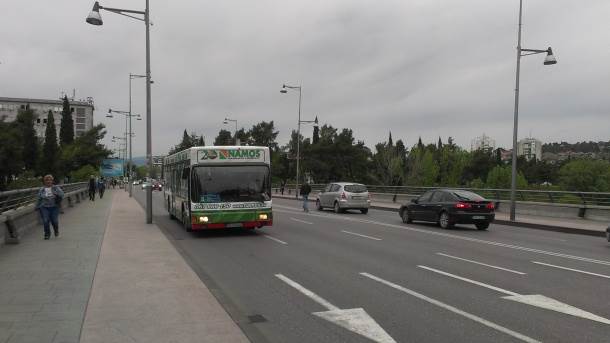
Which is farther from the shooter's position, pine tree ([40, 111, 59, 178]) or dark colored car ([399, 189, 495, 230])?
pine tree ([40, 111, 59, 178])

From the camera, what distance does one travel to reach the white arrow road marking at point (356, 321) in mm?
5959

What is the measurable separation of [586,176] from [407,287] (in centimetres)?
9846

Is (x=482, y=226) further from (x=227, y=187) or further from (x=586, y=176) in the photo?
(x=586, y=176)

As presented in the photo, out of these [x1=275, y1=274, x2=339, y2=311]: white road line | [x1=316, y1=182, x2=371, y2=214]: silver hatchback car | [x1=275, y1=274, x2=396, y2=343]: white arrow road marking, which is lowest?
[x1=275, y1=274, x2=339, y2=311]: white road line

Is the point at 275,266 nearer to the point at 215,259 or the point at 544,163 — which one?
the point at 215,259

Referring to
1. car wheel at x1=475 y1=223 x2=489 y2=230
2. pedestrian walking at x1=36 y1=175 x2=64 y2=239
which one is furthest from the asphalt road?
car wheel at x1=475 y1=223 x2=489 y2=230

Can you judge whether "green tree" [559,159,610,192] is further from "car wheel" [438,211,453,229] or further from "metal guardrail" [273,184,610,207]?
"car wheel" [438,211,453,229]

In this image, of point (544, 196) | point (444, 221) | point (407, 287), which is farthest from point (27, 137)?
point (407, 287)

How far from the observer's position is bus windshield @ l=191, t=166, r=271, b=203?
15.8m

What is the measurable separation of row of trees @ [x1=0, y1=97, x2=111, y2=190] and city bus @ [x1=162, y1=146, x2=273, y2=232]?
14.5 meters

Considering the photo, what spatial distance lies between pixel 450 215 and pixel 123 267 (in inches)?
486

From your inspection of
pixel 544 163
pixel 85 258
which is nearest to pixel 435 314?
pixel 85 258

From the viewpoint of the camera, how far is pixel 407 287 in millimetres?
8531

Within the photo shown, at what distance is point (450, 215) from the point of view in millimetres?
19062
